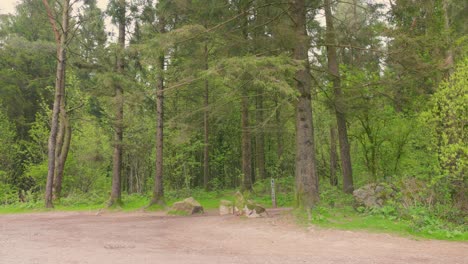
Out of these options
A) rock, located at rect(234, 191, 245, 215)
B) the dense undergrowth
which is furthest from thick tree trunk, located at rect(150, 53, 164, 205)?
the dense undergrowth

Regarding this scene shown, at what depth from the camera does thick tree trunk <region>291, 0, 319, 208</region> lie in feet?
33.4

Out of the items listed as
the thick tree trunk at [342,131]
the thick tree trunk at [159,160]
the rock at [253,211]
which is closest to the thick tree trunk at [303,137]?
the rock at [253,211]

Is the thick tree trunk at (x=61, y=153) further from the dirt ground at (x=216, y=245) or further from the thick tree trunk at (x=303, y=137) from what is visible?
the thick tree trunk at (x=303, y=137)

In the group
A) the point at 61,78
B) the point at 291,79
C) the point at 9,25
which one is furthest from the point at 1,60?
the point at 291,79

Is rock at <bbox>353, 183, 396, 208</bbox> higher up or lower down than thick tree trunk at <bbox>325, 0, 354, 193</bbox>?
lower down

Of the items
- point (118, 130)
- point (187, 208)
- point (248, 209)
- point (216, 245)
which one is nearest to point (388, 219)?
point (248, 209)

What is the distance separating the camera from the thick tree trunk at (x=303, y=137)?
10195 millimetres

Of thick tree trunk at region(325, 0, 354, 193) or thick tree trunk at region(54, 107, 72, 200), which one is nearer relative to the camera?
thick tree trunk at region(325, 0, 354, 193)

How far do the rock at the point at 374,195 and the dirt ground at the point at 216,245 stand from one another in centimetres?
284

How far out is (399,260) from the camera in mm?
5688

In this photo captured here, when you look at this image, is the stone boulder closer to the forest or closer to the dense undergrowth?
the forest

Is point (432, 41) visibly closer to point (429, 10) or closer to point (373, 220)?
point (429, 10)

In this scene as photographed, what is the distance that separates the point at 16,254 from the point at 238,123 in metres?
23.3

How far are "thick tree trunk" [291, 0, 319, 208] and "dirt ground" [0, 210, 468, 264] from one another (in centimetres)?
104
